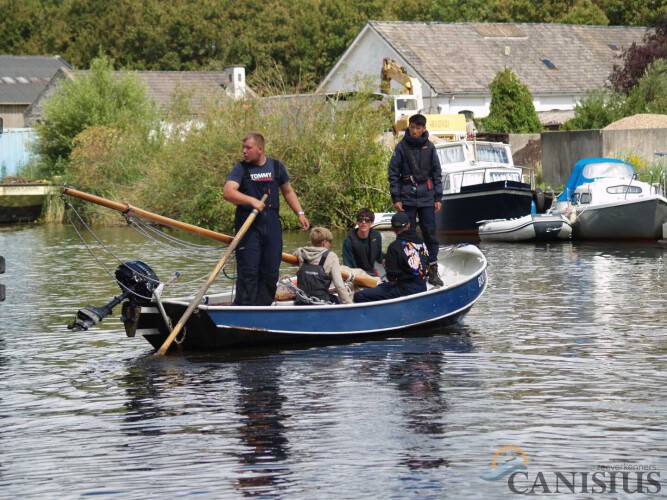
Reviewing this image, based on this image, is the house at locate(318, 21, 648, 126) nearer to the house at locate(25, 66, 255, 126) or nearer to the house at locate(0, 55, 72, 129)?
the house at locate(25, 66, 255, 126)

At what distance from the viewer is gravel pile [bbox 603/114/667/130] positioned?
37.9 metres

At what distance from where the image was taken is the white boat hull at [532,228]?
28.4 meters

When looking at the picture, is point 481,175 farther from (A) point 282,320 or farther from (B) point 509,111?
(A) point 282,320

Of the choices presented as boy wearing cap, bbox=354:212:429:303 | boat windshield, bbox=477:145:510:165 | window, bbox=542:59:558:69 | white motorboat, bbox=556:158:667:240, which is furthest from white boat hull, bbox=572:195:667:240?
window, bbox=542:59:558:69

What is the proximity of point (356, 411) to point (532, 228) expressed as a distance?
18.8 meters

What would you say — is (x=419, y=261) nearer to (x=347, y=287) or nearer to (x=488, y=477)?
(x=347, y=287)

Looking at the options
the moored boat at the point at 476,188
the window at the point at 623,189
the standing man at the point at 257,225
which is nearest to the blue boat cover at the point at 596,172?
the window at the point at 623,189

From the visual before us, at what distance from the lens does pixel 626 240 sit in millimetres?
28469

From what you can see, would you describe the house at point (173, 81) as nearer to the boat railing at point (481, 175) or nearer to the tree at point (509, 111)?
the tree at point (509, 111)

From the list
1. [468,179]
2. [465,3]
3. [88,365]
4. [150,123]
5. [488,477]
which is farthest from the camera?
[465,3]

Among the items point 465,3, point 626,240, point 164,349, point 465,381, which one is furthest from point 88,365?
point 465,3

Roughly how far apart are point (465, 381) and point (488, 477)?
11.0 ft

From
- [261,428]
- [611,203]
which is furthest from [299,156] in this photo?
[261,428]

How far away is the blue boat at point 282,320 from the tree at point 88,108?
107ft
